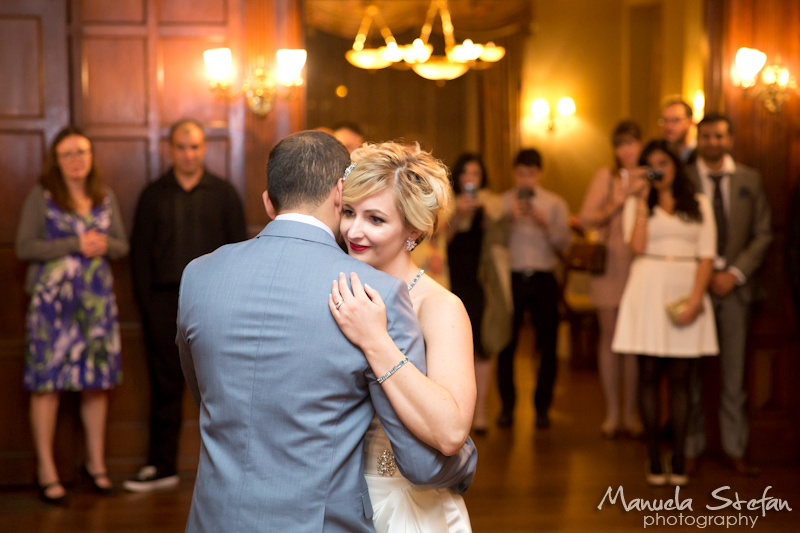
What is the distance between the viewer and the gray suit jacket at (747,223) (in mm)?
4520

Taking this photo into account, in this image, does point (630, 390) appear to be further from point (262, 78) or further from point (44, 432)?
point (44, 432)

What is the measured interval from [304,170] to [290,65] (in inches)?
120

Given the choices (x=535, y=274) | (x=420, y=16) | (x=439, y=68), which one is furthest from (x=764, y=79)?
(x=420, y=16)

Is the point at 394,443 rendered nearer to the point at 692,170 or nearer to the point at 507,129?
the point at 692,170

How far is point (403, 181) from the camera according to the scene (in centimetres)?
192

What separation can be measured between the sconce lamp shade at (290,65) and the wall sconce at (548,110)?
6348 millimetres

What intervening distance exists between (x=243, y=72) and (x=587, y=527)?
311 centimetres

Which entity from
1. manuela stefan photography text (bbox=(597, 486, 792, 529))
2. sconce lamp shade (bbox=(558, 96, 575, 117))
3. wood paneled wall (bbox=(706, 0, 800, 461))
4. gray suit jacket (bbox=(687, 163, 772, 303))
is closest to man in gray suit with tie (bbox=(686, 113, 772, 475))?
gray suit jacket (bbox=(687, 163, 772, 303))

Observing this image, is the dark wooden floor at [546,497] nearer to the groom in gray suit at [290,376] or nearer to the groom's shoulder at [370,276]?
the groom in gray suit at [290,376]

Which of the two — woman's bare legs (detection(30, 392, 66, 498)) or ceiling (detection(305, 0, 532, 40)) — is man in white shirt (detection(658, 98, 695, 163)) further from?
ceiling (detection(305, 0, 532, 40))

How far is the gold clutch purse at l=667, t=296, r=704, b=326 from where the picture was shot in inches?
162

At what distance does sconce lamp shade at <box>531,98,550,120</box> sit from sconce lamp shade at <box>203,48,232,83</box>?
6.56 meters

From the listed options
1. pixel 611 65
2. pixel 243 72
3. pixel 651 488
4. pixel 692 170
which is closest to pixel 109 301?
pixel 243 72

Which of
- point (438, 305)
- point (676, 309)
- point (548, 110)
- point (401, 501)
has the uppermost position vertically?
point (548, 110)
